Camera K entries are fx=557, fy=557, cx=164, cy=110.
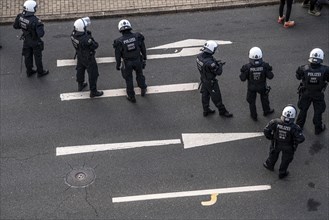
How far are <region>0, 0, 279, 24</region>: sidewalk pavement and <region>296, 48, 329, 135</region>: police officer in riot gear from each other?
212 inches

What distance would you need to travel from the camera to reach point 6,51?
50.3 feet

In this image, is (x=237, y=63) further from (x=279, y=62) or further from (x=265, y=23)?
(x=265, y=23)

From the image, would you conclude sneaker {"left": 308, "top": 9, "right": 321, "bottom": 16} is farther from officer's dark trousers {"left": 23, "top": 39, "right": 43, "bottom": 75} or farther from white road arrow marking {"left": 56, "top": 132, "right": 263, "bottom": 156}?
officer's dark trousers {"left": 23, "top": 39, "right": 43, "bottom": 75}

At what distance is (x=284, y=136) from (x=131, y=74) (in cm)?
422

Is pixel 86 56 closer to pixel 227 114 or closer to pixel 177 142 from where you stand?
pixel 177 142

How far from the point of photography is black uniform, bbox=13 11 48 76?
13.6m

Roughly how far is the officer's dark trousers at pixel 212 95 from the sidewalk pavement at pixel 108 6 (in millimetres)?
4518

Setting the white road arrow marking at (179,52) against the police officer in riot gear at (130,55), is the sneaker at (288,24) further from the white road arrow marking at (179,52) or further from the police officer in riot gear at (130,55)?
the police officer in riot gear at (130,55)

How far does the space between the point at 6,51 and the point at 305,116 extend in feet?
26.9

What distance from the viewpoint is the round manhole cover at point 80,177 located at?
11742 millimetres

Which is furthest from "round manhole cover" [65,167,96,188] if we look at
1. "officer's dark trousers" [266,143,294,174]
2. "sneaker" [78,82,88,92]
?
"officer's dark trousers" [266,143,294,174]

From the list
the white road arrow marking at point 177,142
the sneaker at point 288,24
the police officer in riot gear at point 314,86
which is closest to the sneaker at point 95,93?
the white road arrow marking at point 177,142

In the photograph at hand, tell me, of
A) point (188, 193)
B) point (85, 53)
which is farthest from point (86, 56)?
point (188, 193)

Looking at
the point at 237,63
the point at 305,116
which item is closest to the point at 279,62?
the point at 237,63
